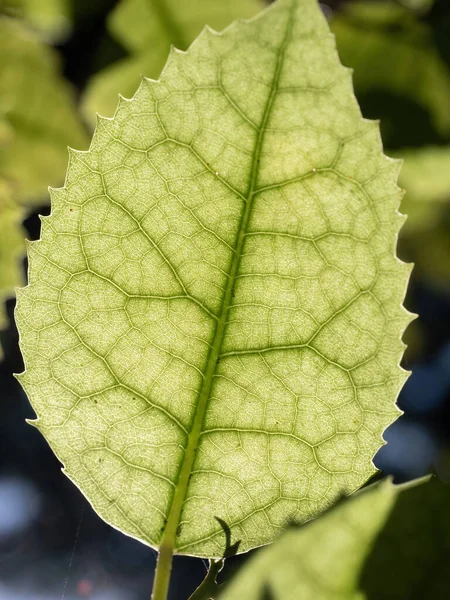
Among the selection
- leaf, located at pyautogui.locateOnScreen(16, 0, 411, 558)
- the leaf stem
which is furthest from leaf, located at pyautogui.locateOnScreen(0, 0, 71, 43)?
the leaf stem

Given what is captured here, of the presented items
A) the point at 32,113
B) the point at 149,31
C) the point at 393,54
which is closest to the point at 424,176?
the point at 393,54

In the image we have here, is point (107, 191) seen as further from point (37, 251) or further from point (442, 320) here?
point (442, 320)

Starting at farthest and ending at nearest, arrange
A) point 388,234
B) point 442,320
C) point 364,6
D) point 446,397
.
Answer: point 446,397
point 442,320
point 364,6
point 388,234

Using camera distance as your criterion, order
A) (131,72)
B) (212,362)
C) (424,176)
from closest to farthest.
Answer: (212,362) < (131,72) < (424,176)

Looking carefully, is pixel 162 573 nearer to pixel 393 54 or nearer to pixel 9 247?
pixel 9 247

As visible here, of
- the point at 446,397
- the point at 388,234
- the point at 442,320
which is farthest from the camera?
the point at 446,397

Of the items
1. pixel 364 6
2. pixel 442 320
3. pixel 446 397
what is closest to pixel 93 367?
pixel 364 6

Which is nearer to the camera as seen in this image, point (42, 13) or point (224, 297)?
point (224, 297)
